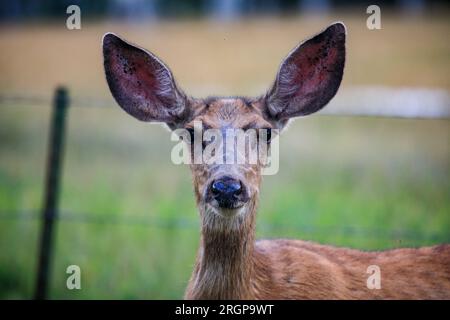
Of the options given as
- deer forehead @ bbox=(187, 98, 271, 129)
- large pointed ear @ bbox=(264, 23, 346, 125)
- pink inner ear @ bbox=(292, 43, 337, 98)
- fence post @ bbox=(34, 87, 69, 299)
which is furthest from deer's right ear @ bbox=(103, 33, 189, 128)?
fence post @ bbox=(34, 87, 69, 299)

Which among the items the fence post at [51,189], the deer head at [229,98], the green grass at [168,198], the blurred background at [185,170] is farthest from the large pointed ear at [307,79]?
the fence post at [51,189]

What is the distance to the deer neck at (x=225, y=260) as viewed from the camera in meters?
4.86

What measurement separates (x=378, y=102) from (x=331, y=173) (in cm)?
791

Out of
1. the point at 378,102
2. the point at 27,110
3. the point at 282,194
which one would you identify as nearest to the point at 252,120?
the point at 282,194

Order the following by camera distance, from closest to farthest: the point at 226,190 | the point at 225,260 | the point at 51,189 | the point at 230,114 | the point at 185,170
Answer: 1. the point at 226,190
2. the point at 225,260
3. the point at 230,114
4. the point at 51,189
5. the point at 185,170

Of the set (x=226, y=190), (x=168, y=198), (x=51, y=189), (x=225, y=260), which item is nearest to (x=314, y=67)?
(x=226, y=190)

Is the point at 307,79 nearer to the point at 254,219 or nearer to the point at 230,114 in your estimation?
the point at 230,114

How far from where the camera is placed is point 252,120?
4977 mm

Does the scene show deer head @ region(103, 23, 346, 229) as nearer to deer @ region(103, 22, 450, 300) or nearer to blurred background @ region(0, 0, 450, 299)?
deer @ region(103, 22, 450, 300)

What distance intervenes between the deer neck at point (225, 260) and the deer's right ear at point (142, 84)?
75 centimetres

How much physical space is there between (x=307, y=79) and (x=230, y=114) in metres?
0.55

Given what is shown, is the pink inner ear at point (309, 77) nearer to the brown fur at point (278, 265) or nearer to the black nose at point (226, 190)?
the brown fur at point (278, 265)

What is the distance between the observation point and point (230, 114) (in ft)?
16.4
